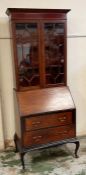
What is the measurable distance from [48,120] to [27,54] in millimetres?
868

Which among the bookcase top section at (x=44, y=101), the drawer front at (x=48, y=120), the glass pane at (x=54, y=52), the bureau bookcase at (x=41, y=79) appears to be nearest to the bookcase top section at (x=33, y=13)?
the bureau bookcase at (x=41, y=79)

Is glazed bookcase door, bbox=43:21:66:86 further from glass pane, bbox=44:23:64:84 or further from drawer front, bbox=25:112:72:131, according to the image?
drawer front, bbox=25:112:72:131

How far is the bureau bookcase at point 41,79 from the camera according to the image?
8.41 feet

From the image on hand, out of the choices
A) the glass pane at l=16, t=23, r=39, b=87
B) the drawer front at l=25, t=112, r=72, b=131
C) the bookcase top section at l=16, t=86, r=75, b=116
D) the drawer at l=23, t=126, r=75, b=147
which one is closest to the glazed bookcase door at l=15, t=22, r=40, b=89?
the glass pane at l=16, t=23, r=39, b=87

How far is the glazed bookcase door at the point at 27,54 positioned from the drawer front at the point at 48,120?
1.39 ft

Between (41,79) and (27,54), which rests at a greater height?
(27,54)

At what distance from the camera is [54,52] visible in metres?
2.79

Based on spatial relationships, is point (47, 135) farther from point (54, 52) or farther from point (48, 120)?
point (54, 52)

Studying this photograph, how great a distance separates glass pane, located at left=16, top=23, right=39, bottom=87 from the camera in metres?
2.59

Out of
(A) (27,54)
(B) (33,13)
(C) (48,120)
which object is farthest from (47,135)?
(B) (33,13)

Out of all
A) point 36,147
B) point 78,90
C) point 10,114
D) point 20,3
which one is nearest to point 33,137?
point 36,147

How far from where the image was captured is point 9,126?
10.3 feet

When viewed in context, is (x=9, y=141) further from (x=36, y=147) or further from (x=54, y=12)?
(x=54, y=12)

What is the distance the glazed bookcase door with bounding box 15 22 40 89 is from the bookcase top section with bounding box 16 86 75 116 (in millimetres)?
123
